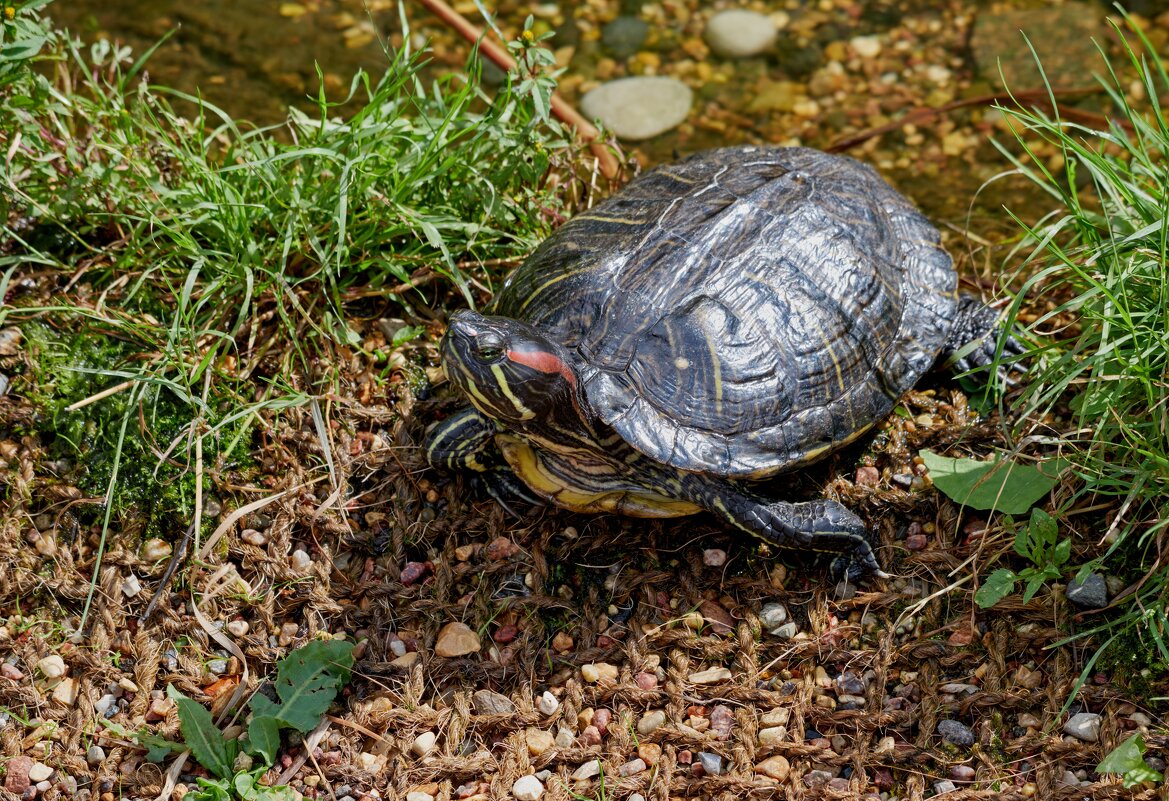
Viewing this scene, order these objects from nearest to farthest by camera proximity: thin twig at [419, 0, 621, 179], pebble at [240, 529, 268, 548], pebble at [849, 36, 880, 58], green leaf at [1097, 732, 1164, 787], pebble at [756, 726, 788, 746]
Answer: green leaf at [1097, 732, 1164, 787], pebble at [756, 726, 788, 746], pebble at [240, 529, 268, 548], thin twig at [419, 0, 621, 179], pebble at [849, 36, 880, 58]

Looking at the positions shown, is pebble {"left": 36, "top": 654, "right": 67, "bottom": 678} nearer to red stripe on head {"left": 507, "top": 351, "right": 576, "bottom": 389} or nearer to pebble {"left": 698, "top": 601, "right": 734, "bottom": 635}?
red stripe on head {"left": 507, "top": 351, "right": 576, "bottom": 389}

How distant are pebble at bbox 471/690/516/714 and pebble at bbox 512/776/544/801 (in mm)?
227

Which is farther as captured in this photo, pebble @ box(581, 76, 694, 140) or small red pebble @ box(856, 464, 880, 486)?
pebble @ box(581, 76, 694, 140)

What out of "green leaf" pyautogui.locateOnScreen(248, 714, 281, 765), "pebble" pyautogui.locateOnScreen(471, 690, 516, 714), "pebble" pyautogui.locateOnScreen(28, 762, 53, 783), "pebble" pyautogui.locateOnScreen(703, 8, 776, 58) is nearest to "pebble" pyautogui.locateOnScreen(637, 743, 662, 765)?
"pebble" pyautogui.locateOnScreen(471, 690, 516, 714)

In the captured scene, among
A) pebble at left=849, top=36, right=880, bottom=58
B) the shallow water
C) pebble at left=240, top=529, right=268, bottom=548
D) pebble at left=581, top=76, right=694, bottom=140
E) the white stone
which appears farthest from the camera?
pebble at left=849, top=36, right=880, bottom=58

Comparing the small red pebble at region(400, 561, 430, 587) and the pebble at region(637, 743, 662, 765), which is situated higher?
the small red pebble at region(400, 561, 430, 587)

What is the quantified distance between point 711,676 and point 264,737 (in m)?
1.38

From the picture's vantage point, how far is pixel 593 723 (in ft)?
10.4

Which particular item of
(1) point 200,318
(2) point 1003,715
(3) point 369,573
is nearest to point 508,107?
(1) point 200,318

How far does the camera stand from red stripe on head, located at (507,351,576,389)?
9.97 feet

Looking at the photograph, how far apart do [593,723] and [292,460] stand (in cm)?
146

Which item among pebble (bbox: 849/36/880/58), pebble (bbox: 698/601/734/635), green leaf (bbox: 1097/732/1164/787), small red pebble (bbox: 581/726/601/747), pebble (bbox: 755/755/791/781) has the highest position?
pebble (bbox: 849/36/880/58)

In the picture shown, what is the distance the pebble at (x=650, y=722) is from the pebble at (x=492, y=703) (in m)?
0.40

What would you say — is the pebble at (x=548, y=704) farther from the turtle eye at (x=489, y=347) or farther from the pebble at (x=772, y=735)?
the turtle eye at (x=489, y=347)
